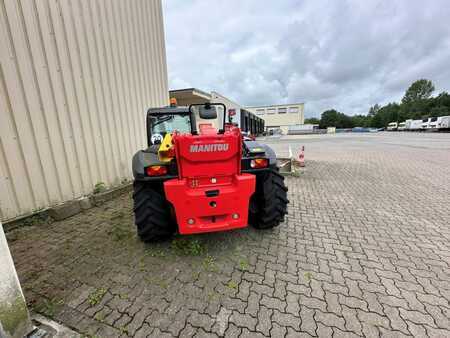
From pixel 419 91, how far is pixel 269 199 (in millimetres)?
94189

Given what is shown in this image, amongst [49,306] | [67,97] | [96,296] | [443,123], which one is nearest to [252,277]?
[96,296]

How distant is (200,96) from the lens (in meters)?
13.2

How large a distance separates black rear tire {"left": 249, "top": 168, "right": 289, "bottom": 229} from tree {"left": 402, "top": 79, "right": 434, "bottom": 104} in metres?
90.4

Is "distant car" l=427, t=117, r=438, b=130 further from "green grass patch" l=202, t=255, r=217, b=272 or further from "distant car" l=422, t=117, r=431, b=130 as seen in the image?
"green grass patch" l=202, t=255, r=217, b=272

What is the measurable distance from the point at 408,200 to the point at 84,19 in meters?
7.60

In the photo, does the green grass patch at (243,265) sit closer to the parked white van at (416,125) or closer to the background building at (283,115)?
the parked white van at (416,125)

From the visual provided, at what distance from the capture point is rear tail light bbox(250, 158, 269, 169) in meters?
2.59

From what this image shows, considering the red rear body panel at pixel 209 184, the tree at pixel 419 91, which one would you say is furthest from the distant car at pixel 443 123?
the red rear body panel at pixel 209 184

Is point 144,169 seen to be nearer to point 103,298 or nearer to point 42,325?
point 103,298

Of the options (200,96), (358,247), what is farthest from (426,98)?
(358,247)

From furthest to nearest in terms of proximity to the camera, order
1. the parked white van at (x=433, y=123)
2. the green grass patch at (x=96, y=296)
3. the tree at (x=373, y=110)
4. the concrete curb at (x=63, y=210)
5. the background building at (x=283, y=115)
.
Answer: the tree at (x=373, y=110), the background building at (x=283, y=115), the parked white van at (x=433, y=123), the concrete curb at (x=63, y=210), the green grass patch at (x=96, y=296)

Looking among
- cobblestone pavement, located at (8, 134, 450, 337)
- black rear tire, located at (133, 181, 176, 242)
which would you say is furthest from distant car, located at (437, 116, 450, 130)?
black rear tire, located at (133, 181, 176, 242)

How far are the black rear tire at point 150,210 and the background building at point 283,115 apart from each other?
201 feet

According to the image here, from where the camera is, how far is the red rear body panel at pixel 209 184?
224 cm
